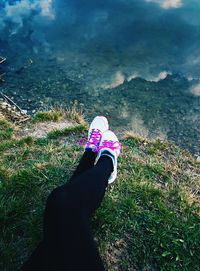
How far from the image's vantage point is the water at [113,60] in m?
7.01

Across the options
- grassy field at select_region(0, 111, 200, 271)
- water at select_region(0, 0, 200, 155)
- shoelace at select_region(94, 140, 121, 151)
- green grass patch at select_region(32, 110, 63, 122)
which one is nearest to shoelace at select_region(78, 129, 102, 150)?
shoelace at select_region(94, 140, 121, 151)

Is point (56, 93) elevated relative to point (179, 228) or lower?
lower

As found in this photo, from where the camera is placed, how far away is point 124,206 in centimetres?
302

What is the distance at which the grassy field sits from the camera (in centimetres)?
250

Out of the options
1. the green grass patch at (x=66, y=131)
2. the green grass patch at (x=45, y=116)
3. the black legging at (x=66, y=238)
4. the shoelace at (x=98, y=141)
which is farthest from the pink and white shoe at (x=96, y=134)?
the green grass patch at (x=45, y=116)

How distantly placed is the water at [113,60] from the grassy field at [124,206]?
2623 millimetres

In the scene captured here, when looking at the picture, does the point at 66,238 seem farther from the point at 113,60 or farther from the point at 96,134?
the point at 113,60

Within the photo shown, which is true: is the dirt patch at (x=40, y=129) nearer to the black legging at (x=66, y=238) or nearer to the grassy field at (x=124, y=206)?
the grassy field at (x=124, y=206)

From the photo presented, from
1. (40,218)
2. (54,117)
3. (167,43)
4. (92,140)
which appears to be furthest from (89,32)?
(40,218)

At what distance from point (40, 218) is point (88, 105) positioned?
485 centimetres

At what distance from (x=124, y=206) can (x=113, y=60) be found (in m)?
6.88

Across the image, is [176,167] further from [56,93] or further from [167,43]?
[167,43]

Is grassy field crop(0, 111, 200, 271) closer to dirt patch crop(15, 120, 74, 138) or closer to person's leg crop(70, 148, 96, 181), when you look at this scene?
person's leg crop(70, 148, 96, 181)

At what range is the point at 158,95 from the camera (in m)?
7.56
